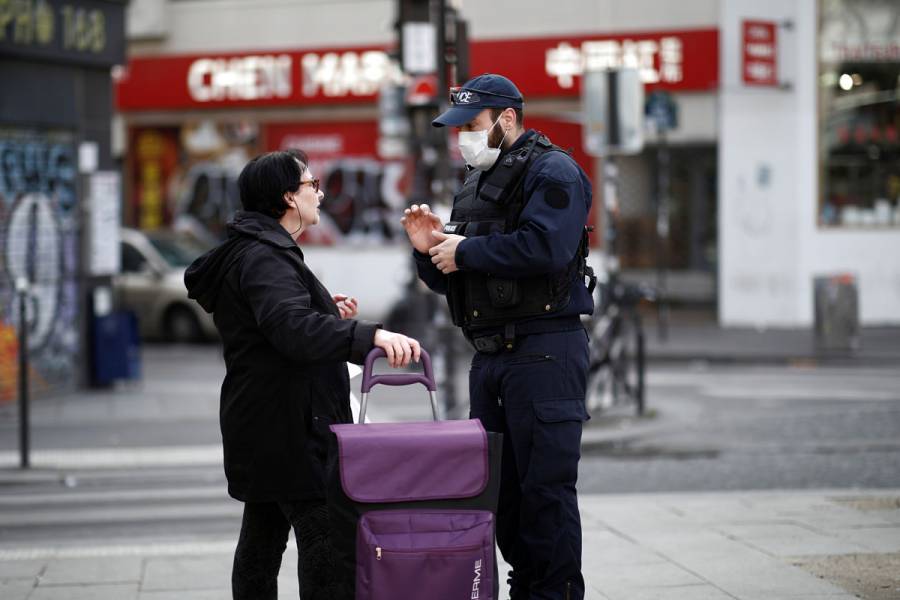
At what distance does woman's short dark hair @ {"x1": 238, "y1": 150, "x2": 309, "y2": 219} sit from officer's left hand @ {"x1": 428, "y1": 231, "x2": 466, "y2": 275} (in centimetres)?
52

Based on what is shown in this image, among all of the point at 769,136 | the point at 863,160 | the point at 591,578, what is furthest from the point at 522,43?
the point at 591,578

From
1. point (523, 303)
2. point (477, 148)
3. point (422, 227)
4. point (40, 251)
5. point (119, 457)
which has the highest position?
point (477, 148)

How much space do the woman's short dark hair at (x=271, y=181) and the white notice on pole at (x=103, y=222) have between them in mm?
10414

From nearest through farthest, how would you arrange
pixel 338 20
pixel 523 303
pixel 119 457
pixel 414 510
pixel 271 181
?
pixel 414 510 → pixel 271 181 → pixel 523 303 → pixel 119 457 → pixel 338 20

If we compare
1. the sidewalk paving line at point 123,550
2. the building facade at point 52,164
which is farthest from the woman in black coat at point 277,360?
the building facade at point 52,164

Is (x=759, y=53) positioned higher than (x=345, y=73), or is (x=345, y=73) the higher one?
(x=345, y=73)

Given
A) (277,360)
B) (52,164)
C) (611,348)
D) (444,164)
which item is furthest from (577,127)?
(277,360)

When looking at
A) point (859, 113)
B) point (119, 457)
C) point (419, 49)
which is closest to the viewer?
point (119, 457)

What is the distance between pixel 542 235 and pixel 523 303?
270 mm

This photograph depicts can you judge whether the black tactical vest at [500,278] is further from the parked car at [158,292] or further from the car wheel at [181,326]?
the car wheel at [181,326]

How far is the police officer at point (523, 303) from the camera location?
16.3 feet

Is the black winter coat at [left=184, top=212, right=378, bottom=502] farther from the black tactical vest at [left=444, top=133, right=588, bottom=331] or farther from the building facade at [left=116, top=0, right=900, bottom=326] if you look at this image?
the building facade at [left=116, top=0, right=900, bottom=326]

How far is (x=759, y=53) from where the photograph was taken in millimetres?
21766

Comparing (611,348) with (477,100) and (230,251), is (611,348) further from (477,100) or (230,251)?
(230,251)
